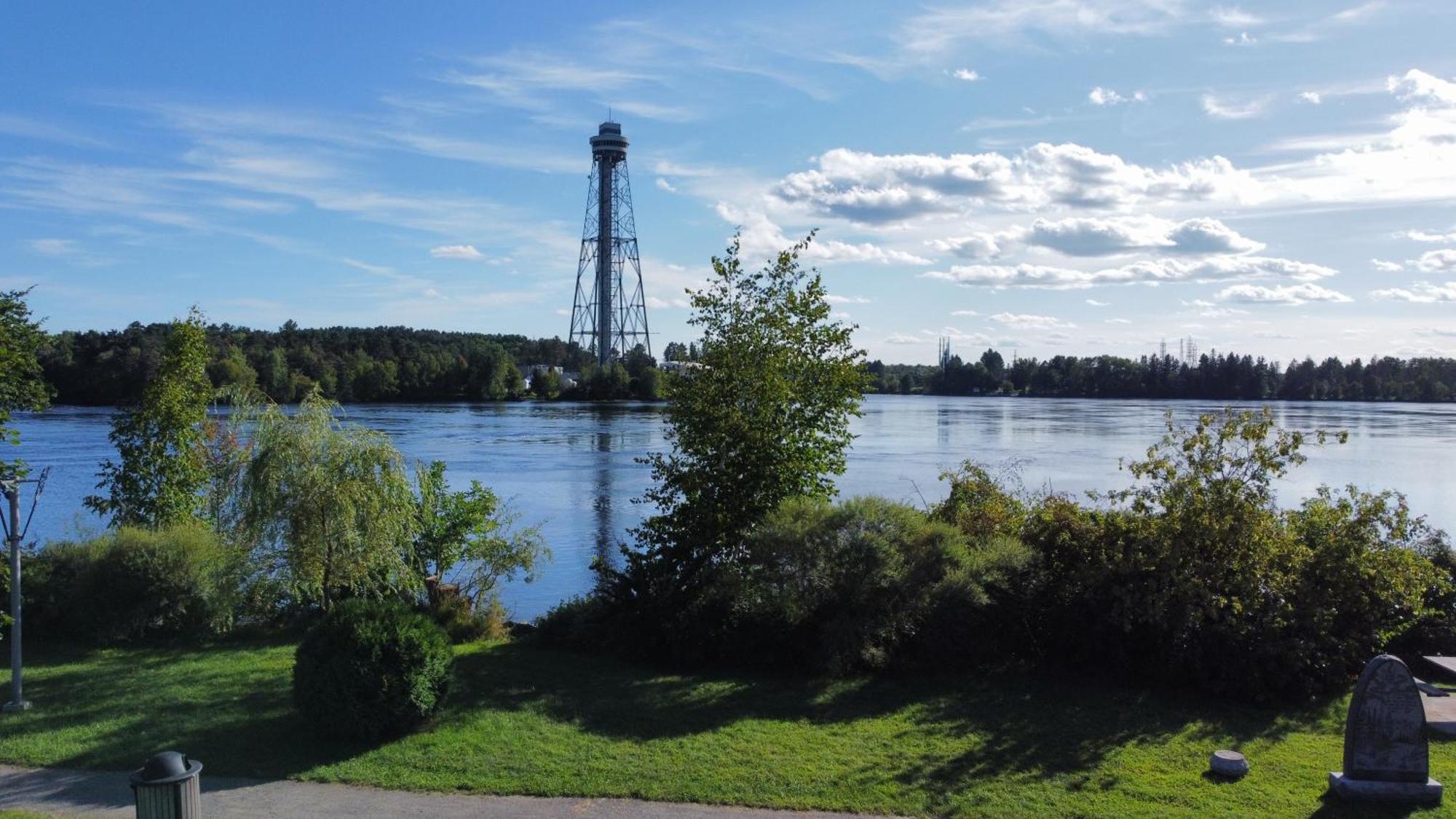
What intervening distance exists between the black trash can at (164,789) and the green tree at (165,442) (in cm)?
1240

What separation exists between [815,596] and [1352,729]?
5392mm

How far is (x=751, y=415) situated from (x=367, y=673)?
6.46m

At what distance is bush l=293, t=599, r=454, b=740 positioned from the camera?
9.06m

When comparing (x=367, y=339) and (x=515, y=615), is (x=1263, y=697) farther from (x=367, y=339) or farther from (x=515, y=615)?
(x=367, y=339)

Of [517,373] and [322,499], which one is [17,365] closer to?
[322,499]

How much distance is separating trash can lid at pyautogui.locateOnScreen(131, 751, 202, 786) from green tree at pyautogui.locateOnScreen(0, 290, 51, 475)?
5.39 meters

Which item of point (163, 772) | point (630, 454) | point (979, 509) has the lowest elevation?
point (630, 454)

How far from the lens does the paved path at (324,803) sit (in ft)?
25.2

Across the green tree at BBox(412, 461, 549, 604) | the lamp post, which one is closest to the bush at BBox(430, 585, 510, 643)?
the green tree at BBox(412, 461, 549, 604)

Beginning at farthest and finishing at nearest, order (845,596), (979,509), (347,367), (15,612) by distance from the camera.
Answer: (347,367), (979,509), (845,596), (15,612)

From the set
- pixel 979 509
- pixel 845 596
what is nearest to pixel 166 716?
pixel 845 596

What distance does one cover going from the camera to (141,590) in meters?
13.5

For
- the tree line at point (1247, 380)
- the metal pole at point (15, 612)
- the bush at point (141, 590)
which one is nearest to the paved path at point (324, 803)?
the metal pole at point (15, 612)

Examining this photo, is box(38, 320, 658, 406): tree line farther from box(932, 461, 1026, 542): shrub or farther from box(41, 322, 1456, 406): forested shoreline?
box(932, 461, 1026, 542): shrub
